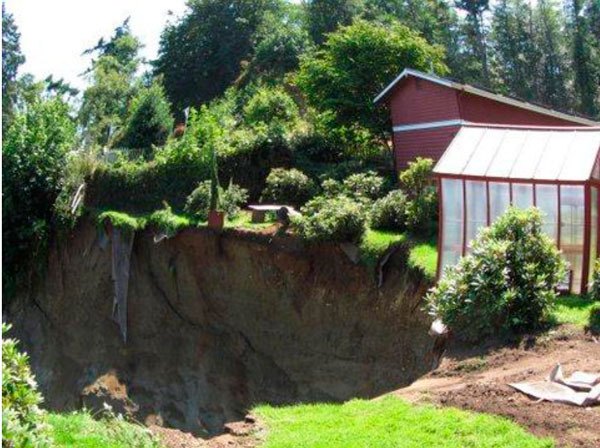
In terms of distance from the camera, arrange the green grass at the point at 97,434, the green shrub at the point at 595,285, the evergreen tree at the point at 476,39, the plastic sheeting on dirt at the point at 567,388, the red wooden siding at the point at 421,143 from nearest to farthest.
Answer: the green grass at the point at 97,434, the plastic sheeting on dirt at the point at 567,388, the green shrub at the point at 595,285, the red wooden siding at the point at 421,143, the evergreen tree at the point at 476,39

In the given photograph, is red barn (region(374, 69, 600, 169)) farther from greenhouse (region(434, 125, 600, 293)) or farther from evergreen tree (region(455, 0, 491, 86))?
evergreen tree (region(455, 0, 491, 86))

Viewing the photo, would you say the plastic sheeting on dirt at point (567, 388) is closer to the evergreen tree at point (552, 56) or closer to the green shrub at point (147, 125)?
the green shrub at point (147, 125)

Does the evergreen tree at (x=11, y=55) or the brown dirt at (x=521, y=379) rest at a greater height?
the evergreen tree at (x=11, y=55)

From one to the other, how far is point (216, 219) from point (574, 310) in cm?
1108

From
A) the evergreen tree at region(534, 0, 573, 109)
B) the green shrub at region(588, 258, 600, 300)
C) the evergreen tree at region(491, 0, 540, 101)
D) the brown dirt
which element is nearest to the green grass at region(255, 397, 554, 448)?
the brown dirt

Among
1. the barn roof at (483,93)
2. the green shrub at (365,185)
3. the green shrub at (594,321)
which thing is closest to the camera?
the green shrub at (594,321)

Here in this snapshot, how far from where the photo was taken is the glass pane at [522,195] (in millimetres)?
14023

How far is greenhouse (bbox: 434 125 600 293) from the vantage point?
13586 mm

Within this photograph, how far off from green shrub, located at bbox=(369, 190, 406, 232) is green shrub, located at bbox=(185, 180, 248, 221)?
484 centimetres

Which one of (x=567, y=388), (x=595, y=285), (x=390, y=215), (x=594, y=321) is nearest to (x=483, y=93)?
(x=390, y=215)

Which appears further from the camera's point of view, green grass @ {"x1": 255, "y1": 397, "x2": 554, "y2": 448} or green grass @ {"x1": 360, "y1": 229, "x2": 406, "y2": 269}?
green grass @ {"x1": 360, "y1": 229, "x2": 406, "y2": 269}

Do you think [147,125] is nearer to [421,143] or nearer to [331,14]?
[421,143]

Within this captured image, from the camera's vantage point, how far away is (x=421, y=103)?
23.3 m

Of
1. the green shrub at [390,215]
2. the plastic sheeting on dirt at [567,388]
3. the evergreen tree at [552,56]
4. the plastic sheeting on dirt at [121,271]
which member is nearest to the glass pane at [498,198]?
the green shrub at [390,215]
